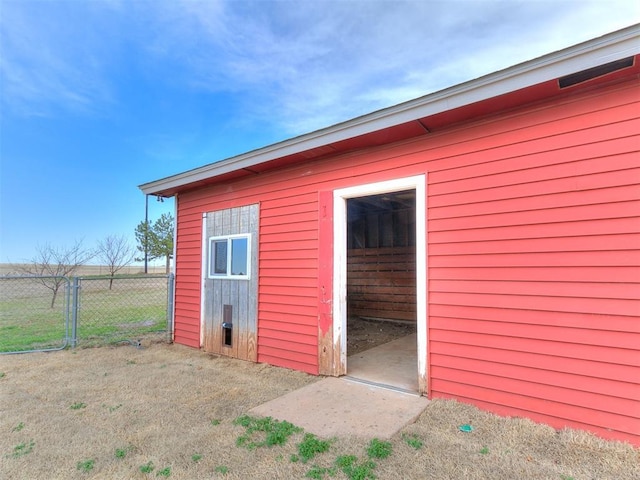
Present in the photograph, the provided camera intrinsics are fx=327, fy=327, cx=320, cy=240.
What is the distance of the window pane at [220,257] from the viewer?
4.99m

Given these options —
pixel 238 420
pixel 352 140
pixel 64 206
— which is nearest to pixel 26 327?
pixel 238 420

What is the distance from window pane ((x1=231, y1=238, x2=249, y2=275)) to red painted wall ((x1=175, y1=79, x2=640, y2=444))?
2176mm

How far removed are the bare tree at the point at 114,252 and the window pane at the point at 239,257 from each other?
10.3 metres

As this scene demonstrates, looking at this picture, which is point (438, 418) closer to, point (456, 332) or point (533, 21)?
point (456, 332)

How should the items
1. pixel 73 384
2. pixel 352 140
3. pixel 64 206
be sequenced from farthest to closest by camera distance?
pixel 64 206
pixel 73 384
pixel 352 140

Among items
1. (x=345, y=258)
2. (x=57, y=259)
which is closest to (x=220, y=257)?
(x=345, y=258)

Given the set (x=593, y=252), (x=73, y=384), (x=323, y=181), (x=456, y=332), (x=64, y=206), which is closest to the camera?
(x=593, y=252)

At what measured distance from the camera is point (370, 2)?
209 inches

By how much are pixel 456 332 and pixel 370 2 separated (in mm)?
5298

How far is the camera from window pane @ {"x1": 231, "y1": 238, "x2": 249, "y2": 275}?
185 inches

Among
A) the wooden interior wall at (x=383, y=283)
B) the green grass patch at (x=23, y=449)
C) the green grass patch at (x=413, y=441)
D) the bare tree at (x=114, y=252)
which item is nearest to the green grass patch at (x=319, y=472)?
the green grass patch at (x=413, y=441)

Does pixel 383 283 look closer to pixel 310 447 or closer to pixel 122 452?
pixel 310 447

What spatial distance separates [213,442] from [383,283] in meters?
5.99

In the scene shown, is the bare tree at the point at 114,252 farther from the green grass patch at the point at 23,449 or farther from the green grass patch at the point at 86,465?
the green grass patch at the point at 86,465
